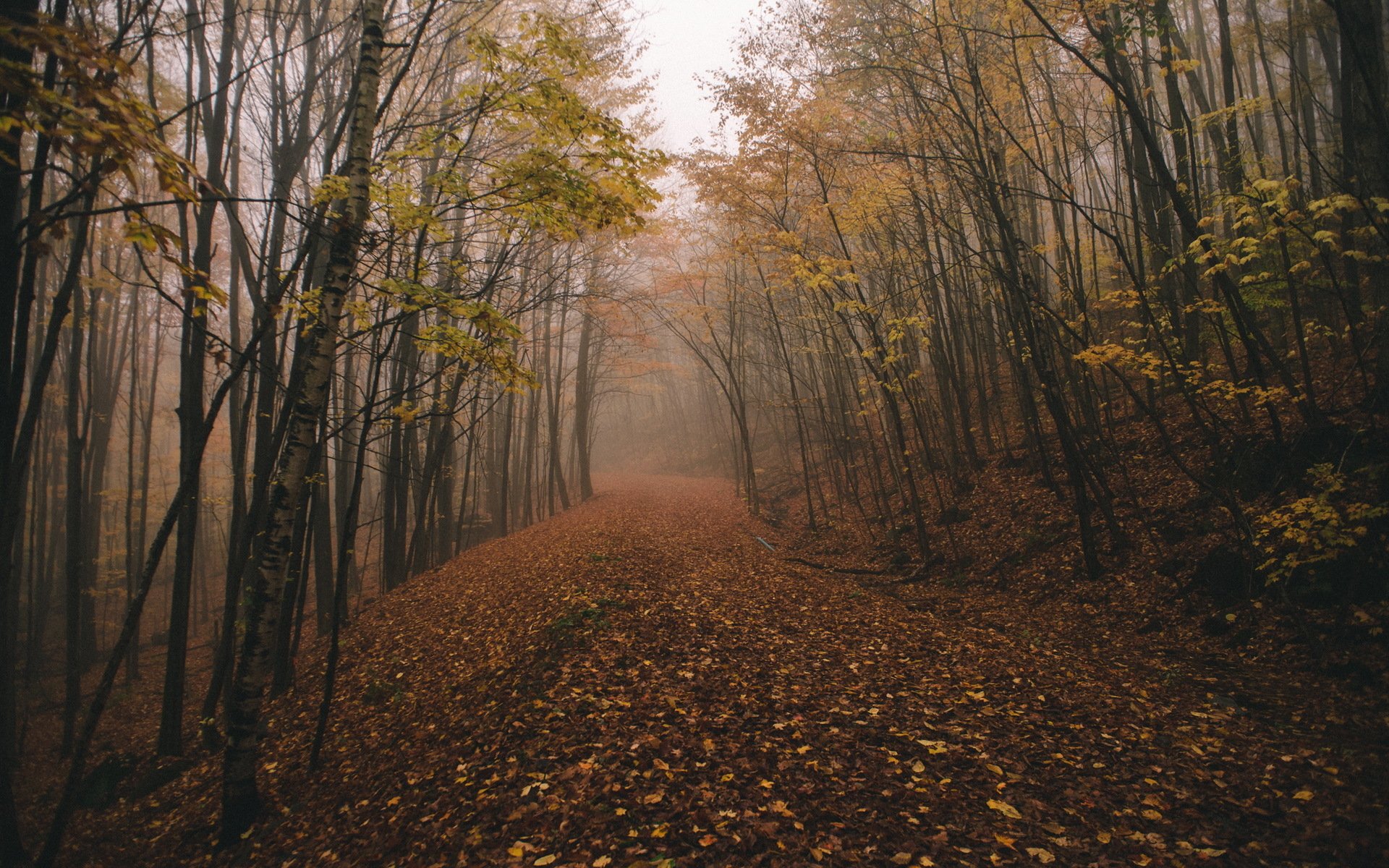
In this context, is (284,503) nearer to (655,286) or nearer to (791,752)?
(791,752)

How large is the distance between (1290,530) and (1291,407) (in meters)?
3.39

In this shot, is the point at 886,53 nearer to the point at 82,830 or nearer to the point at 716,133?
the point at 716,133

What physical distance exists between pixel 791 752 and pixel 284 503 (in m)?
4.10

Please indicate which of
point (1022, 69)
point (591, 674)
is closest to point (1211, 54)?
point (1022, 69)

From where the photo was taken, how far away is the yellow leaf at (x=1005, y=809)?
310 centimetres

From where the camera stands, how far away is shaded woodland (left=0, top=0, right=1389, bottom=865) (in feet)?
13.3

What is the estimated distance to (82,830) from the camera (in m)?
5.22

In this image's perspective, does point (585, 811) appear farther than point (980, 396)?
No

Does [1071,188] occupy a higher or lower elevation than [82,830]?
higher

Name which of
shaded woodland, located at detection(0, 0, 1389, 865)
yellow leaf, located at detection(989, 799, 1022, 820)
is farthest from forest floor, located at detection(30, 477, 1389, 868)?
shaded woodland, located at detection(0, 0, 1389, 865)

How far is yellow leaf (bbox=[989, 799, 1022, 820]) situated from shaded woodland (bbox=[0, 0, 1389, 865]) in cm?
336

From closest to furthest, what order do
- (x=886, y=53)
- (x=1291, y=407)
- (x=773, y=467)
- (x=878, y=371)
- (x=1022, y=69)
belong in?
(x=1291, y=407)
(x=886, y=53)
(x=878, y=371)
(x=1022, y=69)
(x=773, y=467)

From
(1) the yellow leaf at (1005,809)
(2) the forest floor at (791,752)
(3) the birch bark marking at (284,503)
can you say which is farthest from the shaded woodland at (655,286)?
(1) the yellow leaf at (1005,809)

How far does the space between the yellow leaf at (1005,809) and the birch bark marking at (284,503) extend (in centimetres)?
493
